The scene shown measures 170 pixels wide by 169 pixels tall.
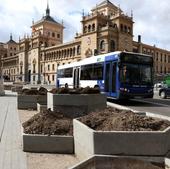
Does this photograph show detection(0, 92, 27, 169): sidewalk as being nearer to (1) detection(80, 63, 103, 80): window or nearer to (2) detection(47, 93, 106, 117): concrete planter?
(2) detection(47, 93, 106, 117): concrete planter

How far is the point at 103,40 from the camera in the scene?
293 feet

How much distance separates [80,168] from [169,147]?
1.82 metres

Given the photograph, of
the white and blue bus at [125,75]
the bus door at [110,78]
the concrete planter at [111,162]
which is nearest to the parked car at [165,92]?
the white and blue bus at [125,75]

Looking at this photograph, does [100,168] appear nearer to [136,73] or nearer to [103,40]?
A: [136,73]

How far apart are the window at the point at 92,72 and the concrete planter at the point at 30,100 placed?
7.04 metres

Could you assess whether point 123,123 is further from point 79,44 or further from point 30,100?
point 79,44

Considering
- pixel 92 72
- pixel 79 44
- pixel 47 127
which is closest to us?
pixel 47 127

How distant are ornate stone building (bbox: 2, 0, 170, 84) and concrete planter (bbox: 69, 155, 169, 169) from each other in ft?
224

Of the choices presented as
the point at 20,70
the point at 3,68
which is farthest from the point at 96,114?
the point at 3,68

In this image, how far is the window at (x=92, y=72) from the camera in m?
22.4

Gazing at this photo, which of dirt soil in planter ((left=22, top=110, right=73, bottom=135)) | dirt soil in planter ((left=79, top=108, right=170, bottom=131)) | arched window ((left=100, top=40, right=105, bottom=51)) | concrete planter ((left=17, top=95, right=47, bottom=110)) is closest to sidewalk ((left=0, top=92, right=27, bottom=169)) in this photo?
dirt soil in planter ((left=22, top=110, right=73, bottom=135))

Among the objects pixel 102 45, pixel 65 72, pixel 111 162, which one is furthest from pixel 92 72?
pixel 102 45

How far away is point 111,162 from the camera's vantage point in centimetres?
543

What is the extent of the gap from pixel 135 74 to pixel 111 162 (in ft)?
48.5
